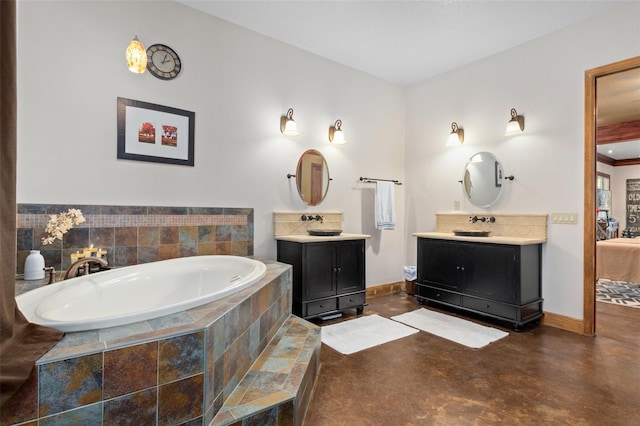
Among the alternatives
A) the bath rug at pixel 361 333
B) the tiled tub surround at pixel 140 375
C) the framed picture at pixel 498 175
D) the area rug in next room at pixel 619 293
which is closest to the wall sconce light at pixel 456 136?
the framed picture at pixel 498 175

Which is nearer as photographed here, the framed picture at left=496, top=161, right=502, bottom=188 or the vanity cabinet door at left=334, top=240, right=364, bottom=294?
the vanity cabinet door at left=334, top=240, right=364, bottom=294

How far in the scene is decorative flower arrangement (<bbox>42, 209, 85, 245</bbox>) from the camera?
2129 millimetres

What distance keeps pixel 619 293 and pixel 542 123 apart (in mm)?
2990

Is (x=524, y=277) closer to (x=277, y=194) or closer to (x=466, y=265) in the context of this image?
(x=466, y=265)

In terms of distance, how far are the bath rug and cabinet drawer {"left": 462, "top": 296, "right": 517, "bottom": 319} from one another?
74 cm

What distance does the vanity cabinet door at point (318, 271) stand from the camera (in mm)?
3039

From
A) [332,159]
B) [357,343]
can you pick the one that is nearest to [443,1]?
[332,159]

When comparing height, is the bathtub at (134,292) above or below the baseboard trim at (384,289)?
above

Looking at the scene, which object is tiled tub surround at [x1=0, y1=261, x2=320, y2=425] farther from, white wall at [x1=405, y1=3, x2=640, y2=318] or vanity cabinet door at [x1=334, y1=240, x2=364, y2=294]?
white wall at [x1=405, y1=3, x2=640, y2=318]

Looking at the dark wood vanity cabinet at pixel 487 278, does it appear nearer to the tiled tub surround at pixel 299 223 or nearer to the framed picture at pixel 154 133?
the tiled tub surround at pixel 299 223

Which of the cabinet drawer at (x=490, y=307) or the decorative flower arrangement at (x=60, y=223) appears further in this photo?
the cabinet drawer at (x=490, y=307)

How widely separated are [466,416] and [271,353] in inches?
44.1

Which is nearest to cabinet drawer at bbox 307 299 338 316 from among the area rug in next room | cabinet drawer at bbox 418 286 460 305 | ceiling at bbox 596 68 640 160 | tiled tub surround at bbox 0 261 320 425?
cabinet drawer at bbox 418 286 460 305

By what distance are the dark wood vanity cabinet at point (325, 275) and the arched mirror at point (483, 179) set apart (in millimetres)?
1521
